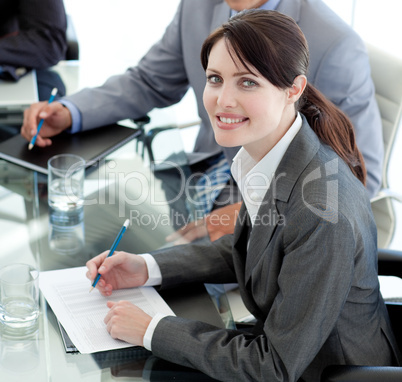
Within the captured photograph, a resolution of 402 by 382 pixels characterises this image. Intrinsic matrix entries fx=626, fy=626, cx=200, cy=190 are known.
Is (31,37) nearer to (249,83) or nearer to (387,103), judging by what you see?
(387,103)

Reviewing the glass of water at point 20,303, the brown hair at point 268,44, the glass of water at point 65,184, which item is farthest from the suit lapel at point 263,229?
the glass of water at point 65,184

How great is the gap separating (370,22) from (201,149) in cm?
263

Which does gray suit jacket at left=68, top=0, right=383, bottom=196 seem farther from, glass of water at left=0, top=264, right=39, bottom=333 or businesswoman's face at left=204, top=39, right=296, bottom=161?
glass of water at left=0, top=264, right=39, bottom=333

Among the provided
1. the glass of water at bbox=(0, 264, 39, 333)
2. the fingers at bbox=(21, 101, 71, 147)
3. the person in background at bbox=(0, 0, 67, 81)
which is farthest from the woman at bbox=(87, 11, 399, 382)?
the person in background at bbox=(0, 0, 67, 81)

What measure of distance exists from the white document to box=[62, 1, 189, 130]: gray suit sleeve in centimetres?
79

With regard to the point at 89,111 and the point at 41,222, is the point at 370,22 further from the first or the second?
the point at 41,222

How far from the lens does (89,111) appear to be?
2.12 meters

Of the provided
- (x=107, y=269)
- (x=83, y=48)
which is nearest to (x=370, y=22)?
(x=83, y=48)

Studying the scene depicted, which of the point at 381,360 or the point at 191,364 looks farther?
the point at 381,360

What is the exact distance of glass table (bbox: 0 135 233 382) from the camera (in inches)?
47.6

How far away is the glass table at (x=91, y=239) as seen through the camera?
1.21 m

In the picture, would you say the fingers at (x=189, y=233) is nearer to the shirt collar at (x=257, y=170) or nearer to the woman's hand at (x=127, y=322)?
the shirt collar at (x=257, y=170)

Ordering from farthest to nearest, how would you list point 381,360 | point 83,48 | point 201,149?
point 83,48, point 201,149, point 381,360

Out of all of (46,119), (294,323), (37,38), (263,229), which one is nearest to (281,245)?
(263,229)
